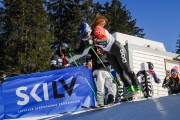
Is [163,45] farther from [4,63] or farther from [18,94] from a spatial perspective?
[18,94]

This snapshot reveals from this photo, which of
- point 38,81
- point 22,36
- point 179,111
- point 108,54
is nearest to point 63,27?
point 22,36

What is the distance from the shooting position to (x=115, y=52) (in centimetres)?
534

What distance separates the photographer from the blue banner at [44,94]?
298 inches

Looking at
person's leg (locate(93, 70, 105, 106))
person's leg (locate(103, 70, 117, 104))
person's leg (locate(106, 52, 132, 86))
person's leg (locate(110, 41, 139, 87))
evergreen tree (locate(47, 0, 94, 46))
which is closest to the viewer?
person's leg (locate(110, 41, 139, 87))

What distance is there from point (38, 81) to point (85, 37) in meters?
2.98

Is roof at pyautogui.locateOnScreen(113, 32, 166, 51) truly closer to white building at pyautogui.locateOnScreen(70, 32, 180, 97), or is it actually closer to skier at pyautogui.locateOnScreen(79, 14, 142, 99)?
white building at pyautogui.locateOnScreen(70, 32, 180, 97)

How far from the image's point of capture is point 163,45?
22750 millimetres

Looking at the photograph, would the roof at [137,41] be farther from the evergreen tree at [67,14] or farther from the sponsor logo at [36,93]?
the evergreen tree at [67,14]

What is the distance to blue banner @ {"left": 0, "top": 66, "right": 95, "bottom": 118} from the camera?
24.9 feet

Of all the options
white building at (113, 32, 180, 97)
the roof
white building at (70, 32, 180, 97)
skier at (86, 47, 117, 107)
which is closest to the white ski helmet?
skier at (86, 47, 117, 107)

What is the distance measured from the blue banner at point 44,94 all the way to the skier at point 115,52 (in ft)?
7.05

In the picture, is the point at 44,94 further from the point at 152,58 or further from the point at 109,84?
the point at 152,58

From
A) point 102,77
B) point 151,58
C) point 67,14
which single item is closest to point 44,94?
point 102,77

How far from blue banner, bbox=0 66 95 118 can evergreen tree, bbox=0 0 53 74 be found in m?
18.0
